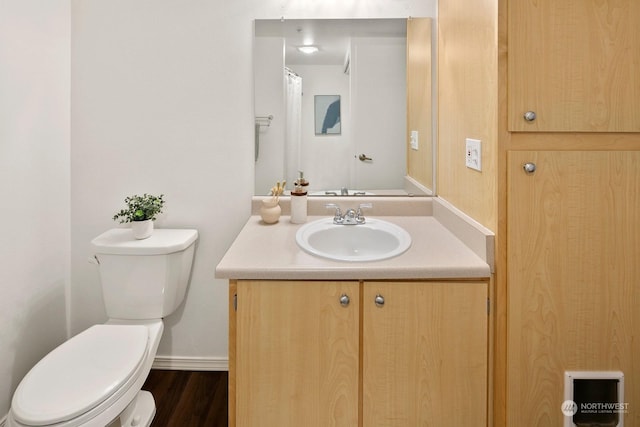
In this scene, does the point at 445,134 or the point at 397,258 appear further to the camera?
the point at 445,134

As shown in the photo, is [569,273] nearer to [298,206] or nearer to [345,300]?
[345,300]

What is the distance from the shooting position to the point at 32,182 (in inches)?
82.4

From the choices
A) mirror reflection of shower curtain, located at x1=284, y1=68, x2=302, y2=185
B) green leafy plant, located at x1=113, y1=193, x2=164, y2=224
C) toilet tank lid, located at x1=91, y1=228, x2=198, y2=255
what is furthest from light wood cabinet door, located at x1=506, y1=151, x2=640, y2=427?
green leafy plant, located at x1=113, y1=193, x2=164, y2=224

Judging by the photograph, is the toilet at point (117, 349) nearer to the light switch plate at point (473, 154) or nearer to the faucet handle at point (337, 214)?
the faucet handle at point (337, 214)

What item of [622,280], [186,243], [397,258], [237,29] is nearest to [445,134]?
[397,258]

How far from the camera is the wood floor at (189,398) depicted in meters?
2.05

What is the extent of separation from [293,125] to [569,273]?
4.45 feet

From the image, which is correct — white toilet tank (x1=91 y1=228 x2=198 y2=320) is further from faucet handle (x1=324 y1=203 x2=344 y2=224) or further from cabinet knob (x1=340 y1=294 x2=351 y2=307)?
cabinet knob (x1=340 y1=294 x2=351 y2=307)

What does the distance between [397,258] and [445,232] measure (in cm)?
46

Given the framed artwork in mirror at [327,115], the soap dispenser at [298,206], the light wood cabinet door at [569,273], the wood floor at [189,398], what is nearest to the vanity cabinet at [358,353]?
the light wood cabinet door at [569,273]

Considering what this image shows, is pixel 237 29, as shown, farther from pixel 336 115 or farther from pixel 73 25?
pixel 73 25

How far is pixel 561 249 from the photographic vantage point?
5.07ft

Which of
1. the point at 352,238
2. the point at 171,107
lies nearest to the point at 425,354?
the point at 352,238

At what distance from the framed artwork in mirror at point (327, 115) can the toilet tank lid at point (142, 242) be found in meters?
0.79
